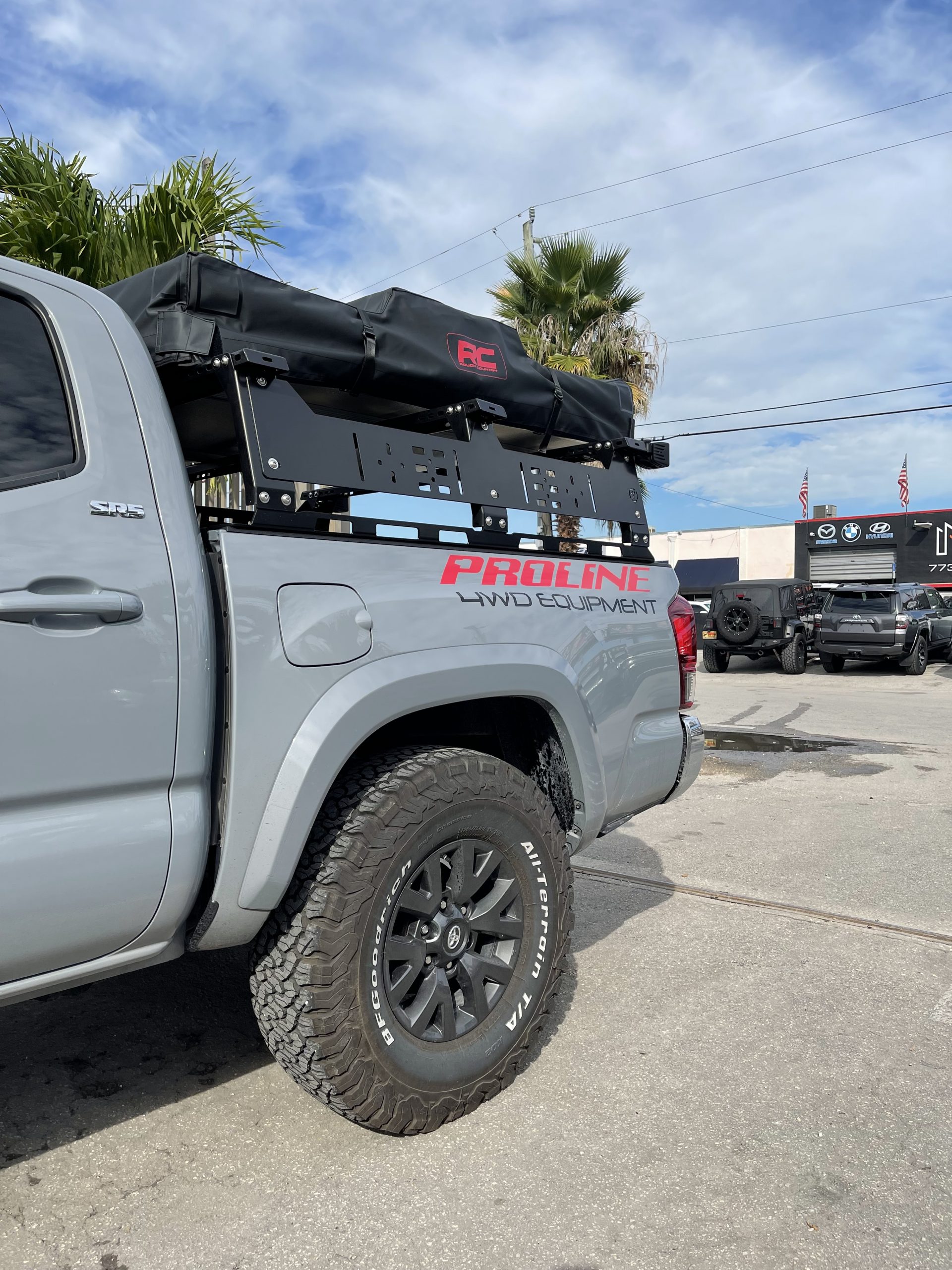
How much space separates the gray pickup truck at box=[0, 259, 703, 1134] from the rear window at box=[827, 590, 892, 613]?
56.3ft

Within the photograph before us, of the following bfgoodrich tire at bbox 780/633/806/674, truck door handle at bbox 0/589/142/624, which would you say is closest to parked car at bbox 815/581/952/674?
bfgoodrich tire at bbox 780/633/806/674

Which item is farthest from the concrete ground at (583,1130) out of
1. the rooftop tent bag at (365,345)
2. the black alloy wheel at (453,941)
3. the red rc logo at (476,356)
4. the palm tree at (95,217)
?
the palm tree at (95,217)

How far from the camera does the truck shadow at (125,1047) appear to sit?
2600 millimetres

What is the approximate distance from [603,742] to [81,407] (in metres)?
1.87

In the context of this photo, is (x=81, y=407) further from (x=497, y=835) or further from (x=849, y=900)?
(x=849, y=900)

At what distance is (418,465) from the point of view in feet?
8.98

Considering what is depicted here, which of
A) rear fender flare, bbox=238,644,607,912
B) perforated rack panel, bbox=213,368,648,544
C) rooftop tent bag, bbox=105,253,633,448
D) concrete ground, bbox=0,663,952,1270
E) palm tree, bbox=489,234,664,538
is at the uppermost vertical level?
palm tree, bbox=489,234,664,538

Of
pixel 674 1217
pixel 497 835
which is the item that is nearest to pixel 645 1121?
pixel 674 1217

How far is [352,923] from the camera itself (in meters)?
2.32

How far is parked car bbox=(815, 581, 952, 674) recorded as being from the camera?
18.3m

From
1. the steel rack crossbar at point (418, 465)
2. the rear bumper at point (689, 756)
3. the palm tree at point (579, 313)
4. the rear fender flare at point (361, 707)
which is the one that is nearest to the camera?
the rear fender flare at point (361, 707)

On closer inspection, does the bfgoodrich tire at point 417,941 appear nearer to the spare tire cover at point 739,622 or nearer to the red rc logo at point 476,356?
the red rc logo at point 476,356

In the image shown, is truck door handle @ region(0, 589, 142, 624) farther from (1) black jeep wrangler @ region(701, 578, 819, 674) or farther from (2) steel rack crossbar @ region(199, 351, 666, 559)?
(1) black jeep wrangler @ region(701, 578, 819, 674)

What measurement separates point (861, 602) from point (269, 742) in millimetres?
18445
